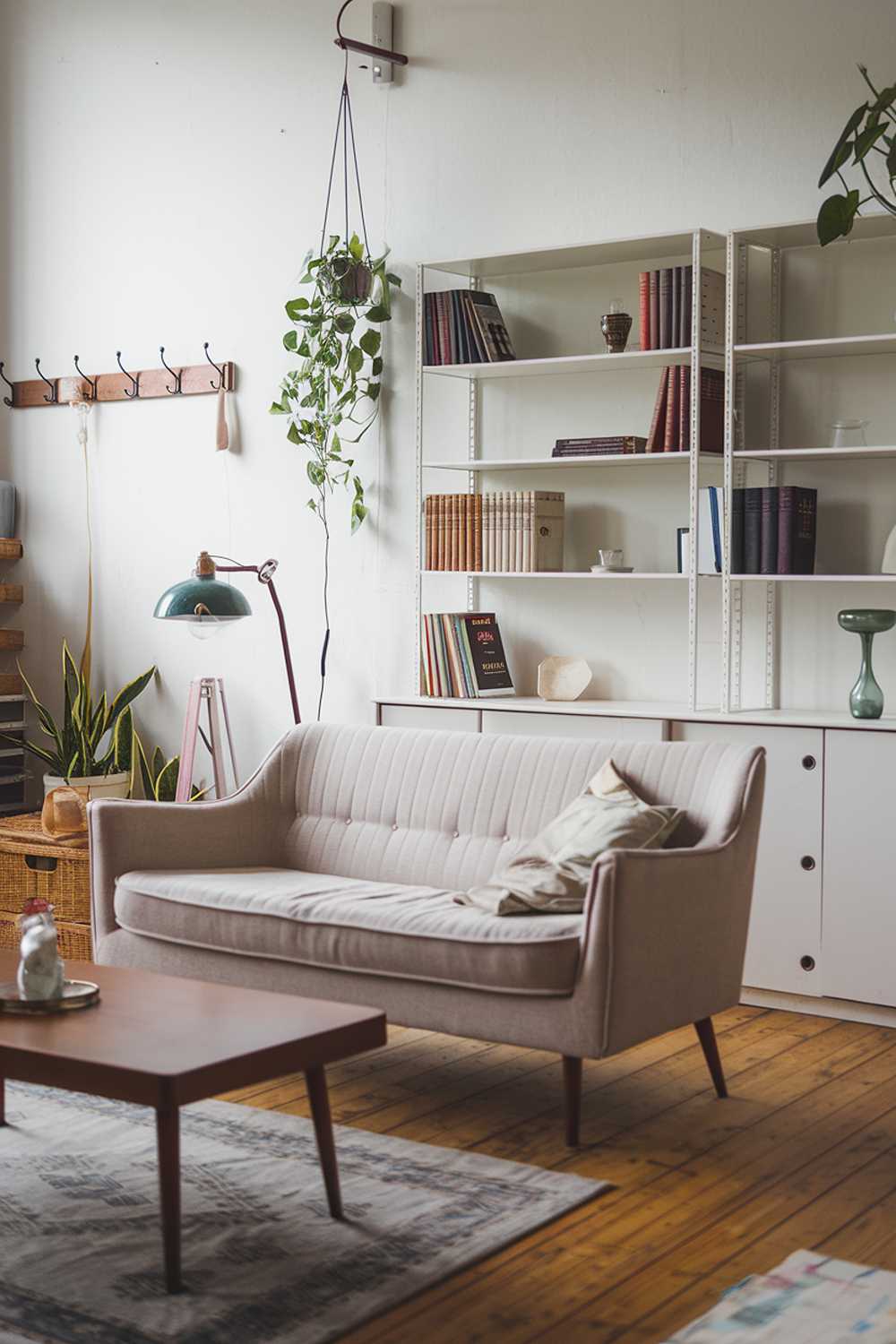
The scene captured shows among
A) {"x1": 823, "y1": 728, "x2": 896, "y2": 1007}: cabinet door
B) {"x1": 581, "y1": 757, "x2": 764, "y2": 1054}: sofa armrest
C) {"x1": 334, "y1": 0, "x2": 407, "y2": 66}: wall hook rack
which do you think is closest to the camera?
{"x1": 581, "y1": 757, "x2": 764, "y2": 1054}: sofa armrest

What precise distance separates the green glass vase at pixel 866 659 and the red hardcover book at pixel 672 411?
0.69 meters

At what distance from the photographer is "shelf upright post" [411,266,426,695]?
509cm

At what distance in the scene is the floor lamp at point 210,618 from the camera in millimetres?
4656

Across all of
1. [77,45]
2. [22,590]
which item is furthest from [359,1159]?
[77,45]

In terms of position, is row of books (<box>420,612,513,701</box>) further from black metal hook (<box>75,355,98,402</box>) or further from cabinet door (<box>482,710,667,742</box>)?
black metal hook (<box>75,355,98,402</box>)

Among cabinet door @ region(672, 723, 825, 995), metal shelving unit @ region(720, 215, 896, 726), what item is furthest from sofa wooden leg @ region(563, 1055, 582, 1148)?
metal shelving unit @ region(720, 215, 896, 726)

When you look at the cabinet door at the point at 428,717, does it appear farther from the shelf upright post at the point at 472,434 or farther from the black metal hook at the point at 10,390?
the black metal hook at the point at 10,390

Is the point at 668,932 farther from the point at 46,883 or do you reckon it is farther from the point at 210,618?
the point at 46,883

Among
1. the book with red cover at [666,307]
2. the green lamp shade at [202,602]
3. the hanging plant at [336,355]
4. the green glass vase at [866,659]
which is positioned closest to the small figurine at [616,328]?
the book with red cover at [666,307]

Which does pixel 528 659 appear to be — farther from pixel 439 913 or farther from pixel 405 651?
pixel 439 913

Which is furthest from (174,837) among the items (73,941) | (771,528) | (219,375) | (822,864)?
(219,375)

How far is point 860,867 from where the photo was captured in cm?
418

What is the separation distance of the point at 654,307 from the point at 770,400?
1.44 feet

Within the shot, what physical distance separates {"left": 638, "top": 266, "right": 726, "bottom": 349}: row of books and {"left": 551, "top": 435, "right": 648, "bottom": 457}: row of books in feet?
0.92
